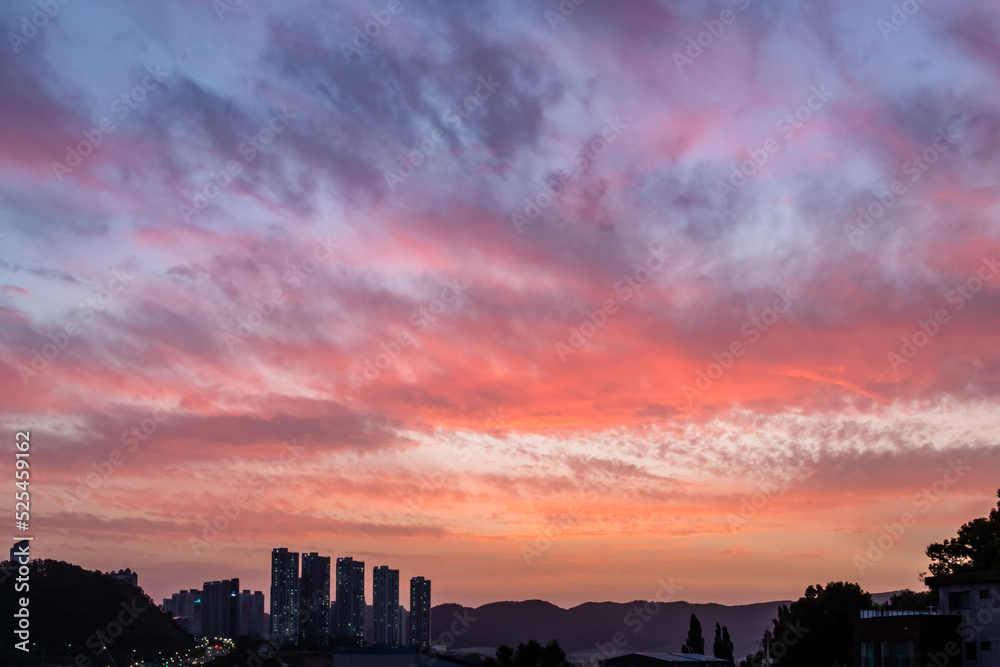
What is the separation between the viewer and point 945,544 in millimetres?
84000

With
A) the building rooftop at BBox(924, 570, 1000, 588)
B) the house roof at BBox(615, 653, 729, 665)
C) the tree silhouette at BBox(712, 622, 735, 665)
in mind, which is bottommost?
the tree silhouette at BBox(712, 622, 735, 665)

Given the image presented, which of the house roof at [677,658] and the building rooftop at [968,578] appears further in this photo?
the house roof at [677,658]

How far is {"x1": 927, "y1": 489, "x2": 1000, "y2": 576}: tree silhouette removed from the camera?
249 ft

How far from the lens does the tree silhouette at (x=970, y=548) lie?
7594cm

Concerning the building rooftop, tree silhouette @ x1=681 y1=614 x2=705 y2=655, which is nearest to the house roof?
tree silhouette @ x1=681 y1=614 x2=705 y2=655

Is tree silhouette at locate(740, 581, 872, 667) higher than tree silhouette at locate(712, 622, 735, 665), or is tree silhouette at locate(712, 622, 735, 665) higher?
tree silhouette at locate(740, 581, 872, 667)

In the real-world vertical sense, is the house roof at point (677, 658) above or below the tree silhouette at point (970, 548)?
below

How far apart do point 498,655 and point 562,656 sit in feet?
18.7

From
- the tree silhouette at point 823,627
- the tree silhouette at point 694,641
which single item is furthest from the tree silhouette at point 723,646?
the tree silhouette at point 823,627

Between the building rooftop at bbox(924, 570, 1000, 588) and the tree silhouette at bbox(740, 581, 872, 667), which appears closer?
the building rooftop at bbox(924, 570, 1000, 588)

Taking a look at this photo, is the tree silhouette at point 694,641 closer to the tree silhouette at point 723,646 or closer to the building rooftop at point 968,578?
the tree silhouette at point 723,646

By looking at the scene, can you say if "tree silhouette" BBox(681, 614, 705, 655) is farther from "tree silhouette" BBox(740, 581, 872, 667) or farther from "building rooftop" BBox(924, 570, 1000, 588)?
"building rooftop" BBox(924, 570, 1000, 588)

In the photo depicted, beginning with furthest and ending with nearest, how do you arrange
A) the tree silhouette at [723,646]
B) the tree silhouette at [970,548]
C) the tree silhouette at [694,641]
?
the tree silhouette at [694,641], the tree silhouette at [723,646], the tree silhouette at [970,548]

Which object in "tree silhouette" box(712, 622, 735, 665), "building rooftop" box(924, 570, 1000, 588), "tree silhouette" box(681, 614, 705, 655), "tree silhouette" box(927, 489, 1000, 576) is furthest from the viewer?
"tree silhouette" box(681, 614, 705, 655)
